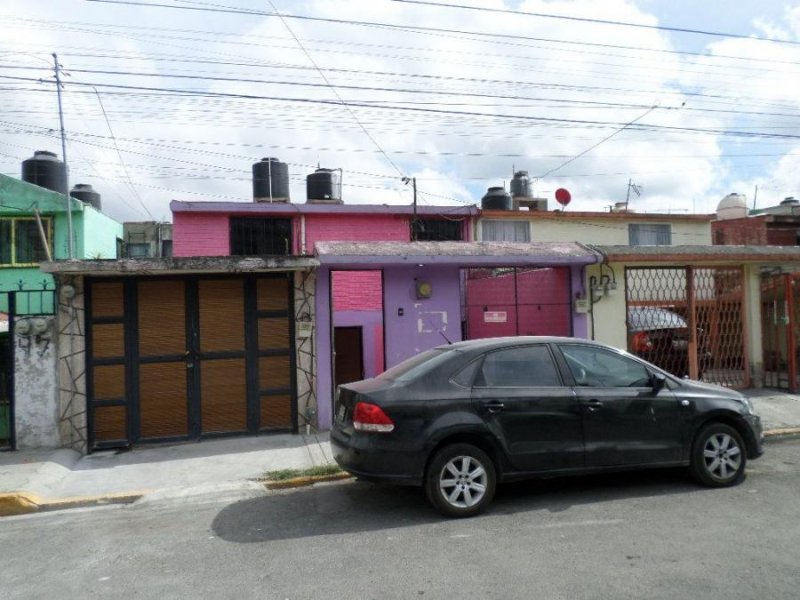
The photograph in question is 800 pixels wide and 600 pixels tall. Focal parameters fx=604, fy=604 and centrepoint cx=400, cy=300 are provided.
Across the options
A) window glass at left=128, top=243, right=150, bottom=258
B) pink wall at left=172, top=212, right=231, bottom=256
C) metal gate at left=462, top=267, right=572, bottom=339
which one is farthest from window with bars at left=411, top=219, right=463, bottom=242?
window glass at left=128, top=243, right=150, bottom=258

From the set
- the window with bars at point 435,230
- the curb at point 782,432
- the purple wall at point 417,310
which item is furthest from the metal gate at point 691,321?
the window with bars at point 435,230

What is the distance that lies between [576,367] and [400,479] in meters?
2.04

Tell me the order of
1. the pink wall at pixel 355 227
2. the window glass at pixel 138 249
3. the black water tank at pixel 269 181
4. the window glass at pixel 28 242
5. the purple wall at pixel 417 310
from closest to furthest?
1. the purple wall at pixel 417 310
2. the window glass at pixel 28 242
3. the pink wall at pixel 355 227
4. the black water tank at pixel 269 181
5. the window glass at pixel 138 249

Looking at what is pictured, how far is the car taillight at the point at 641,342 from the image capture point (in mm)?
10531

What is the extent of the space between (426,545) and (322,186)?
16.2 meters

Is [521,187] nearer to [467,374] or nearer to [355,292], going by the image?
[355,292]

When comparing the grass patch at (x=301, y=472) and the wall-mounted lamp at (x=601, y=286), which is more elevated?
the wall-mounted lamp at (x=601, y=286)

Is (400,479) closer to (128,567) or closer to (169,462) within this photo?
(128,567)

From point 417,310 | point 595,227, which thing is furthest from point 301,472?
point 595,227

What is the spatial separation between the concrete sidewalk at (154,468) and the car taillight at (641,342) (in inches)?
81.0

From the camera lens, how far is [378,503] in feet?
19.4

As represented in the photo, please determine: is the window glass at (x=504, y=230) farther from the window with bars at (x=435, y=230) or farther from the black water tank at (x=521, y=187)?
the black water tank at (x=521, y=187)

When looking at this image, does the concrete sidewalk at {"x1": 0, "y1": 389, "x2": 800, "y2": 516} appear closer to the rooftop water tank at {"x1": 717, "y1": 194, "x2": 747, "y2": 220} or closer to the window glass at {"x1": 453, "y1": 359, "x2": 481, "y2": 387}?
the window glass at {"x1": 453, "y1": 359, "x2": 481, "y2": 387}

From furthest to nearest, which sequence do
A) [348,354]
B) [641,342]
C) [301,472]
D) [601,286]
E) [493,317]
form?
1. [348,354]
2. [641,342]
3. [493,317]
4. [601,286]
5. [301,472]
